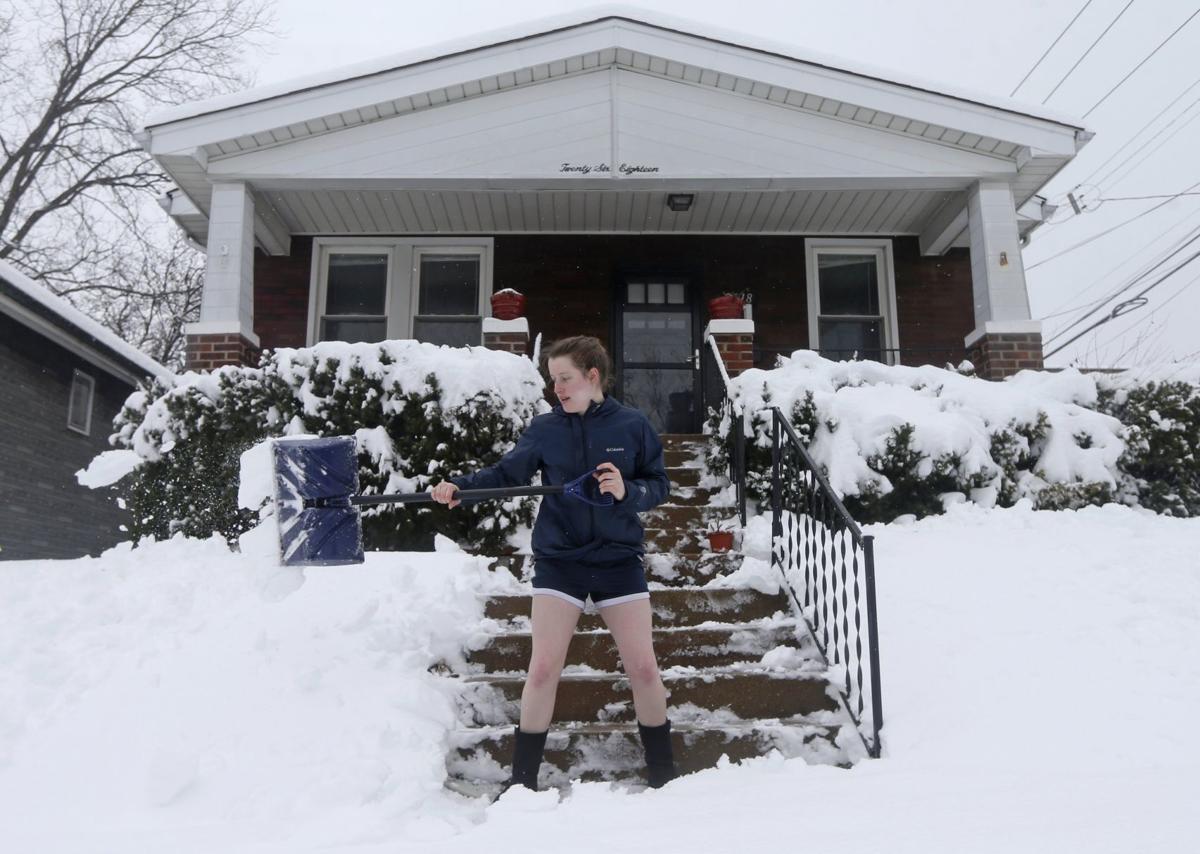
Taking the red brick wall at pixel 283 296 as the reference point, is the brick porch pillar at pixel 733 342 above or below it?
below

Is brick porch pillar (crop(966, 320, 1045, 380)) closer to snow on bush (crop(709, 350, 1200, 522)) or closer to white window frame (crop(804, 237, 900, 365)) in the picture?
snow on bush (crop(709, 350, 1200, 522))

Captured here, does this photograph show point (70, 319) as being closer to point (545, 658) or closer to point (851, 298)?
point (851, 298)

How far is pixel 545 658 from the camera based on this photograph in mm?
3047

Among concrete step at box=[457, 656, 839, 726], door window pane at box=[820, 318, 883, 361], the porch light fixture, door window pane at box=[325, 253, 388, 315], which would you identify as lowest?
concrete step at box=[457, 656, 839, 726]

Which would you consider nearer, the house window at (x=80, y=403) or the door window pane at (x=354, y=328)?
the door window pane at (x=354, y=328)

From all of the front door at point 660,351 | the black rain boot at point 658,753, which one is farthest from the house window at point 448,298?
the black rain boot at point 658,753

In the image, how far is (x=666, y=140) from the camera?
852cm

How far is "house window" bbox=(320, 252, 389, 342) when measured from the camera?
10.1 metres

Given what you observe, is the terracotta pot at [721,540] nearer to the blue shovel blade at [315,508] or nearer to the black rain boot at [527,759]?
the blue shovel blade at [315,508]

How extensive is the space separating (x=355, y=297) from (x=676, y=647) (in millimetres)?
6949

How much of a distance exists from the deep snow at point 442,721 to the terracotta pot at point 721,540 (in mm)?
713

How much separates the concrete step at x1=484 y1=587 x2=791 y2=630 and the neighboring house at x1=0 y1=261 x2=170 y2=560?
6.60m

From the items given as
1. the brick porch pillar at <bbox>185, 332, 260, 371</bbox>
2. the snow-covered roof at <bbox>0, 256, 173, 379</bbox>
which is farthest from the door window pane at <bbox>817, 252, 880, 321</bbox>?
the snow-covered roof at <bbox>0, 256, 173, 379</bbox>

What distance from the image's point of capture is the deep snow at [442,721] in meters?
2.58
